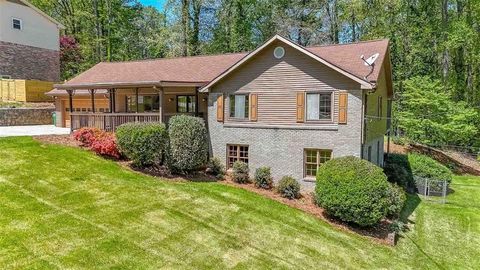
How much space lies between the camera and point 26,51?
110 ft

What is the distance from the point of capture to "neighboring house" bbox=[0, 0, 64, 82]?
31812 mm

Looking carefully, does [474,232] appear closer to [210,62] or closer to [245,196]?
[245,196]

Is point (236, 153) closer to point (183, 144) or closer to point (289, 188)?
point (183, 144)

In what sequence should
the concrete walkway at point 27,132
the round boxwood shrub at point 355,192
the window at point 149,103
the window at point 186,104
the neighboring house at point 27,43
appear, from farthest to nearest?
the neighboring house at point 27,43, the window at point 149,103, the window at point 186,104, the concrete walkway at point 27,132, the round boxwood shrub at point 355,192

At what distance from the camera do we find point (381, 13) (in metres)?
35.7

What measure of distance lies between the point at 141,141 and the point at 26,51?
25.3 metres

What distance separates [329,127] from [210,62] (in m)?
9.94

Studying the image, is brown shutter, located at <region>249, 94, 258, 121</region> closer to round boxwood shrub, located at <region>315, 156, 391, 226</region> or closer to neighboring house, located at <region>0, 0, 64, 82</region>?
round boxwood shrub, located at <region>315, 156, 391, 226</region>

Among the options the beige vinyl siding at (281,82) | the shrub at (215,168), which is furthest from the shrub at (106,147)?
the beige vinyl siding at (281,82)

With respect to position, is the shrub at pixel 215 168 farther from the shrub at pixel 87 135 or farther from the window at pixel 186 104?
the shrub at pixel 87 135

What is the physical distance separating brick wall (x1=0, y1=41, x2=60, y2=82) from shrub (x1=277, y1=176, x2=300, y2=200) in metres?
28.9

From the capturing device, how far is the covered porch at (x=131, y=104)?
18.4 meters

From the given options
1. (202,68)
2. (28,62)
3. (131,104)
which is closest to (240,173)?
(202,68)

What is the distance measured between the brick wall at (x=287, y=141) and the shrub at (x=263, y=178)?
443mm
